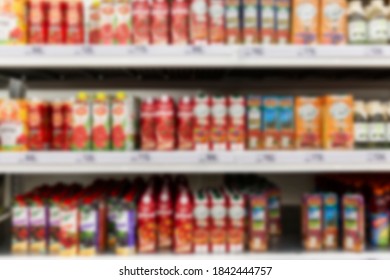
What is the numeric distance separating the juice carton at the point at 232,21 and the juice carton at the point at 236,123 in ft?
0.83

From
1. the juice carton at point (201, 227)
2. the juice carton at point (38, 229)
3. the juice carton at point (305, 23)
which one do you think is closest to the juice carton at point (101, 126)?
the juice carton at point (38, 229)

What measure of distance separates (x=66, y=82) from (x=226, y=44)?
1092 millimetres

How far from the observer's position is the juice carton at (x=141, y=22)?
1.65m

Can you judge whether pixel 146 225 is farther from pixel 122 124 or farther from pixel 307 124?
pixel 307 124

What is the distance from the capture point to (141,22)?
65.1 inches

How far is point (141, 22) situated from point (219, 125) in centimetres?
54

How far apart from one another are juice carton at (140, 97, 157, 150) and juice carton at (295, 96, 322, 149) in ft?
2.01

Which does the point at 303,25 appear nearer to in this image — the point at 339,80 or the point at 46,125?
the point at 339,80

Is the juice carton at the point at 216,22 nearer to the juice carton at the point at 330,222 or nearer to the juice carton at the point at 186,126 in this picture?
the juice carton at the point at 186,126

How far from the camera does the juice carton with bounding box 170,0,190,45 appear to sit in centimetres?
166

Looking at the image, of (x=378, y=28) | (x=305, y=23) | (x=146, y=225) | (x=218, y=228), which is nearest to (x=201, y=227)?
(x=218, y=228)

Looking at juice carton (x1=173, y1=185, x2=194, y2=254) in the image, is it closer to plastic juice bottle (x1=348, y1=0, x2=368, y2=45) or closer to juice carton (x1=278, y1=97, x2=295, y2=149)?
juice carton (x1=278, y1=97, x2=295, y2=149)

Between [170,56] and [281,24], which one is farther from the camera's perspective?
[281,24]
